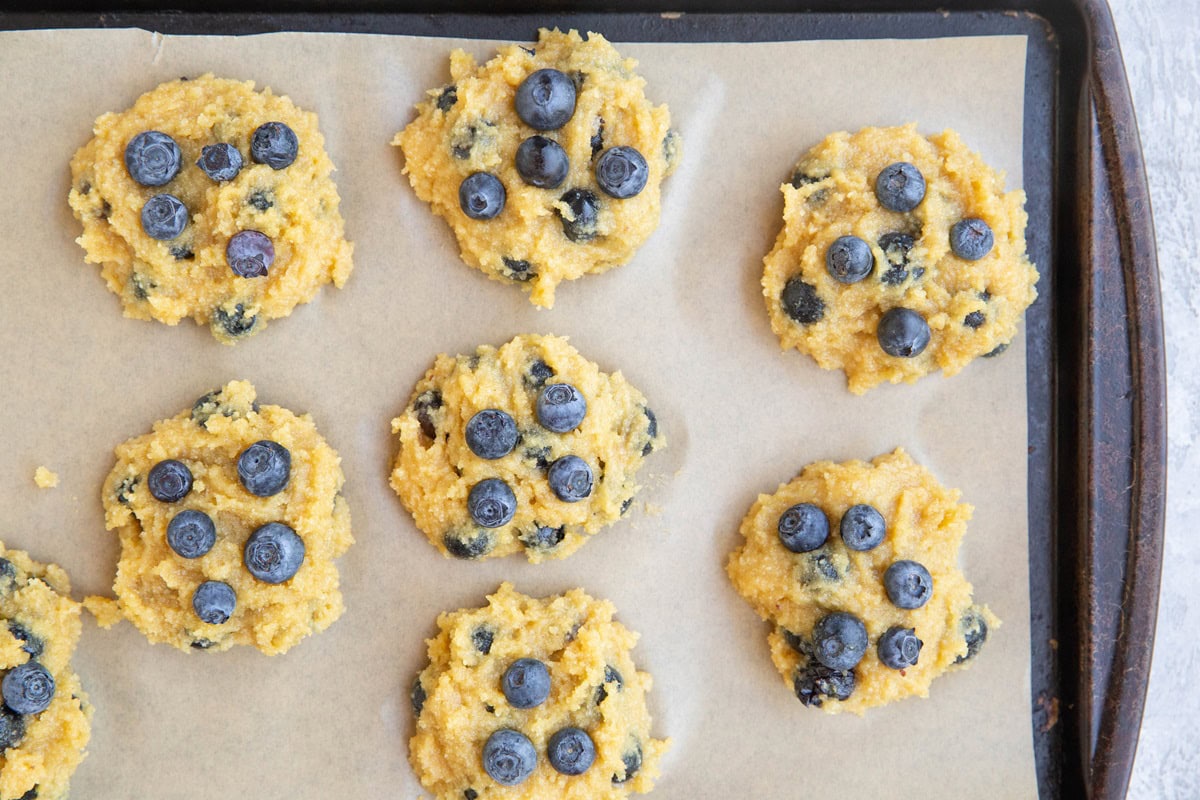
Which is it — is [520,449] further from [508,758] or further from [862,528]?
[862,528]

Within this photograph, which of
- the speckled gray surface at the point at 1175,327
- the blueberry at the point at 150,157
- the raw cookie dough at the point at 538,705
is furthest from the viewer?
the speckled gray surface at the point at 1175,327

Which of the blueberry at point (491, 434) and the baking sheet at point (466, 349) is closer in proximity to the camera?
the blueberry at point (491, 434)

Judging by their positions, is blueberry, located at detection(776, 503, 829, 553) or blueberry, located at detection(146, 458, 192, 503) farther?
blueberry, located at detection(776, 503, 829, 553)

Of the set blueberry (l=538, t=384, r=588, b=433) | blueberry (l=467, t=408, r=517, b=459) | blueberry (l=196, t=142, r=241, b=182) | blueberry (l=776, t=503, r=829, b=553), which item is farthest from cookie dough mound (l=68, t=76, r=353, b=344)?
blueberry (l=776, t=503, r=829, b=553)

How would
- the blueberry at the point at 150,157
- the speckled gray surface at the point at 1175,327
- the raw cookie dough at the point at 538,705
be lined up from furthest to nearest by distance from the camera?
1. the speckled gray surface at the point at 1175,327
2. the raw cookie dough at the point at 538,705
3. the blueberry at the point at 150,157

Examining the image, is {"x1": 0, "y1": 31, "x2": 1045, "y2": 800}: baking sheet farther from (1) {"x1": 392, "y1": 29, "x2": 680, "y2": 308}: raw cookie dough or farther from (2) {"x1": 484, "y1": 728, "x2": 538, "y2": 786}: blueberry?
(2) {"x1": 484, "y1": 728, "x2": 538, "y2": 786}: blueberry

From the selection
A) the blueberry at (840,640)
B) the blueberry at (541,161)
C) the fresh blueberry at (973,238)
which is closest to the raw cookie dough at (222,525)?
the blueberry at (541,161)

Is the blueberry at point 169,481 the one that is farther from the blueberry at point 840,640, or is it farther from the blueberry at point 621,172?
the blueberry at point 840,640

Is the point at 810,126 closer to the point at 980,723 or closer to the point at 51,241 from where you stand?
the point at 980,723
